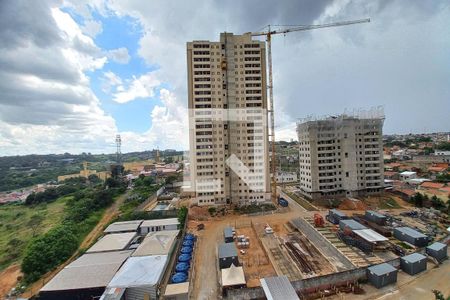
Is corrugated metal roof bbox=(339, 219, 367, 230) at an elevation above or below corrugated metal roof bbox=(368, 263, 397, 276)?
above

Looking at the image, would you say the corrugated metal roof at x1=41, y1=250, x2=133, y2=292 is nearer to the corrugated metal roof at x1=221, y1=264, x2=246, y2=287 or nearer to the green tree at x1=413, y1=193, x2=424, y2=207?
the corrugated metal roof at x1=221, y1=264, x2=246, y2=287

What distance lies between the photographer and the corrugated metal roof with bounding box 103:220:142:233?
82.8 ft

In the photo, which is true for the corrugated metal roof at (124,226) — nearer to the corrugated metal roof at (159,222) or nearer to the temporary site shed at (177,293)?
the corrugated metal roof at (159,222)

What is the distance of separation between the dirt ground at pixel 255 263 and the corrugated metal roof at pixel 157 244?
6128 millimetres

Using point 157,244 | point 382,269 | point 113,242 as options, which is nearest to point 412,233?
point 382,269

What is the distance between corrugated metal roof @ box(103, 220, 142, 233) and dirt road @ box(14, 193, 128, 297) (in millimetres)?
2086

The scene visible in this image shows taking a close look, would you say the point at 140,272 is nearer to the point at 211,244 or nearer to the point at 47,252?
the point at 211,244

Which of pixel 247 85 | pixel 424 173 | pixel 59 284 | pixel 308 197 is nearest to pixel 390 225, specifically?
pixel 308 197

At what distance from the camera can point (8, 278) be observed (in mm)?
20391

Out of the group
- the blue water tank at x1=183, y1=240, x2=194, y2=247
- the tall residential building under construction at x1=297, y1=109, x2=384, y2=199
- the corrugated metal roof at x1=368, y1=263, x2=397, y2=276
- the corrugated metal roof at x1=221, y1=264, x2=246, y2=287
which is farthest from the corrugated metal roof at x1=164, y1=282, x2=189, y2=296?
the tall residential building under construction at x1=297, y1=109, x2=384, y2=199

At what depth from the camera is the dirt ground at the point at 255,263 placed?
55.1ft

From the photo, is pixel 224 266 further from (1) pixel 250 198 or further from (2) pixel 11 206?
(2) pixel 11 206

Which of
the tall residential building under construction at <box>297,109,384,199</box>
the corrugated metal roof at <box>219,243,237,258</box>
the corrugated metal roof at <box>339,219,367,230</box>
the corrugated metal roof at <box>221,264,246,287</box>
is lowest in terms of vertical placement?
the corrugated metal roof at <box>221,264,246,287</box>

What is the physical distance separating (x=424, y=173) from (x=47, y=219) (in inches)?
2818
